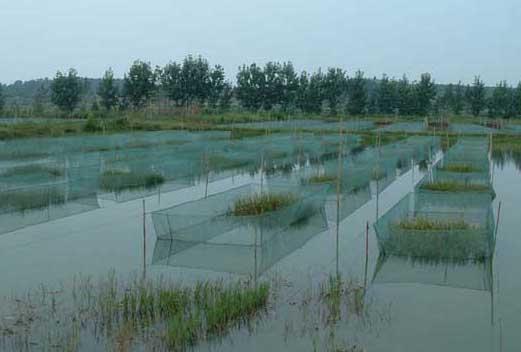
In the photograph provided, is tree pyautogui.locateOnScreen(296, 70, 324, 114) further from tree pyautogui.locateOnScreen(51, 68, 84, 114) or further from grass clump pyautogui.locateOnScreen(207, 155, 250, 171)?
grass clump pyautogui.locateOnScreen(207, 155, 250, 171)

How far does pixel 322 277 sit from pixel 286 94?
29.9m

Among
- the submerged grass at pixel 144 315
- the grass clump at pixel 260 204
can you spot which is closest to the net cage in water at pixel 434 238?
the grass clump at pixel 260 204

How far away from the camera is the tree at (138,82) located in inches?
1233

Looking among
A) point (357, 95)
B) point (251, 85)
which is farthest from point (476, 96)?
point (251, 85)

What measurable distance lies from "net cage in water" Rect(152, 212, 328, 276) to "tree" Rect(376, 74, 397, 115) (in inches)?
1126

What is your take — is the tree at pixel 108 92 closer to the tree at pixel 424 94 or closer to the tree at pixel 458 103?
the tree at pixel 424 94

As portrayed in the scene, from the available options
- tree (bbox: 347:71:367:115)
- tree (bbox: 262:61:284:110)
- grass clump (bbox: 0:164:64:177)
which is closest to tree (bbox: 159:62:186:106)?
tree (bbox: 262:61:284:110)

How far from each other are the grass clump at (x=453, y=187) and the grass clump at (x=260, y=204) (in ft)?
9.53

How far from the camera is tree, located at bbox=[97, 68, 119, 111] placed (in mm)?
31225

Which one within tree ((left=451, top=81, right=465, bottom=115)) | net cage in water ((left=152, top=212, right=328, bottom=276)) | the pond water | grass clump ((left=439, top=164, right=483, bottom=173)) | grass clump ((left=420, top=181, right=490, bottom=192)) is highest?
tree ((left=451, top=81, right=465, bottom=115))

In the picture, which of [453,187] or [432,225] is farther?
[453,187]

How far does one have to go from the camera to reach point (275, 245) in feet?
23.9

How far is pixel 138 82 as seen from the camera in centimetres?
3138

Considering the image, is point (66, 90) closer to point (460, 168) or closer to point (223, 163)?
point (223, 163)
